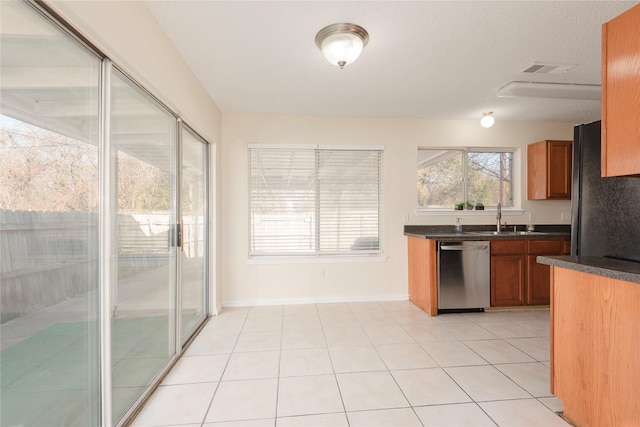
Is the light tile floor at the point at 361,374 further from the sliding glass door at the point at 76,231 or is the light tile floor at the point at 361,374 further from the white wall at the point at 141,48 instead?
the white wall at the point at 141,48

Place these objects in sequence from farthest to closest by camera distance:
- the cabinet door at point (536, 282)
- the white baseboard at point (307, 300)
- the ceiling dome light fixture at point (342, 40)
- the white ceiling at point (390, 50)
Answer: the white baseboard at point (307, 300), the cabinet door at point (536, 282), the ceiling dome light fixture at point (342, 40), the white ceiling at point (390, 50)

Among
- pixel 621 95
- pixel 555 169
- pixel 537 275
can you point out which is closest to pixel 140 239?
pixel 621 95

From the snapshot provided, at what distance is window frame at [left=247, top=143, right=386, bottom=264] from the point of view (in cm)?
394

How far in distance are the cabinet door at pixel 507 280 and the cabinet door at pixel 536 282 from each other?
73mm

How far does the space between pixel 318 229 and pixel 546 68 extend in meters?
2.90

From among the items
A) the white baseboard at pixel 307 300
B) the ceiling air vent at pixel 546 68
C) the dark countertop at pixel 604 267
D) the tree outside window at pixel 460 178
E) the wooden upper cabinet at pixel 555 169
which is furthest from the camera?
the tree outside window at pixel 460 178

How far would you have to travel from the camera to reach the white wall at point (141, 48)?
1.32m

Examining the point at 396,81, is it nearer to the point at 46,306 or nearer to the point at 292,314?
the point at 292,314

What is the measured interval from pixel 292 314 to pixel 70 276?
255 centimetres

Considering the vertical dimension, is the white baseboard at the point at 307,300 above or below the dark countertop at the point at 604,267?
below

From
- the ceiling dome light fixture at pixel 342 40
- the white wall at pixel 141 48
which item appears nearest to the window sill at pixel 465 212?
the ceiling dome light fixture at pixel 342 40

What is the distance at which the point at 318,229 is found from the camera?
4043mm

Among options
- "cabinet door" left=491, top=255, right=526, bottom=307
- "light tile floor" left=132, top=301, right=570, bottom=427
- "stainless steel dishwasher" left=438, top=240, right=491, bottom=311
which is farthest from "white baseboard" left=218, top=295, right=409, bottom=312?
"cabinet door" left=491, top=255, right=526, bottom=307

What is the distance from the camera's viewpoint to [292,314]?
3562 mm
